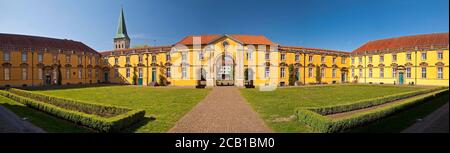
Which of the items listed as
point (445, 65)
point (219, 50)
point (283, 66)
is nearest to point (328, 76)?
point (283, 66)

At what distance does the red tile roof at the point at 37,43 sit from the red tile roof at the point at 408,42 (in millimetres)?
57107

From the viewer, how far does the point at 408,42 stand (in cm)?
3491

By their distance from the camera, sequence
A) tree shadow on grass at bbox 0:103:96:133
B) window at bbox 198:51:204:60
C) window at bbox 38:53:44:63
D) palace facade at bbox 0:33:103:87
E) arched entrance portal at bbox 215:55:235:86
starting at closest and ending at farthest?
tree shadow on grass at bbox 0:103:96:133, palace facade at bbox 0:33:103:87, window at bbox 38:53:44:63, arched entrance portal at bbox 215:55:235:86, window at bbox 198:51:204:60

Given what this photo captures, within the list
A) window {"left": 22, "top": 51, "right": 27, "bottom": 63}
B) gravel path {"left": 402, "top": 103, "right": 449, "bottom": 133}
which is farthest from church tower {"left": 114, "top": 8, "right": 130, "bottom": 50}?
gravel path {"left": 402, "top": 103, "right": 449, "bottom": 133}

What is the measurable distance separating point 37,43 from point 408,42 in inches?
2534

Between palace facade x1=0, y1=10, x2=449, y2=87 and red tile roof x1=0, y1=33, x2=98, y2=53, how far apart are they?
101 millimetres

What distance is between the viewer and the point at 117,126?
22.4 feet

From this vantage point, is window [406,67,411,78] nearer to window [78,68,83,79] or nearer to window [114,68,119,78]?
window [114,68,119,78]

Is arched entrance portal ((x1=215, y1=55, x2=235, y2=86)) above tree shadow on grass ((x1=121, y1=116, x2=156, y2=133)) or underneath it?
above

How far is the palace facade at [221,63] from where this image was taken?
31406 mm

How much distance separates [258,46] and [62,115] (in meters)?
29.3

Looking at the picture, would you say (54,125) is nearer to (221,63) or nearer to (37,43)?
(221,63)

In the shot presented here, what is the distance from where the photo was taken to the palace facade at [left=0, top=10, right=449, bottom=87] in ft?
103

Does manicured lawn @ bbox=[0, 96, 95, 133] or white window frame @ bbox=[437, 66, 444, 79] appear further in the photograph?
white window frame @ bbox=[437, 66, 444, 79]
